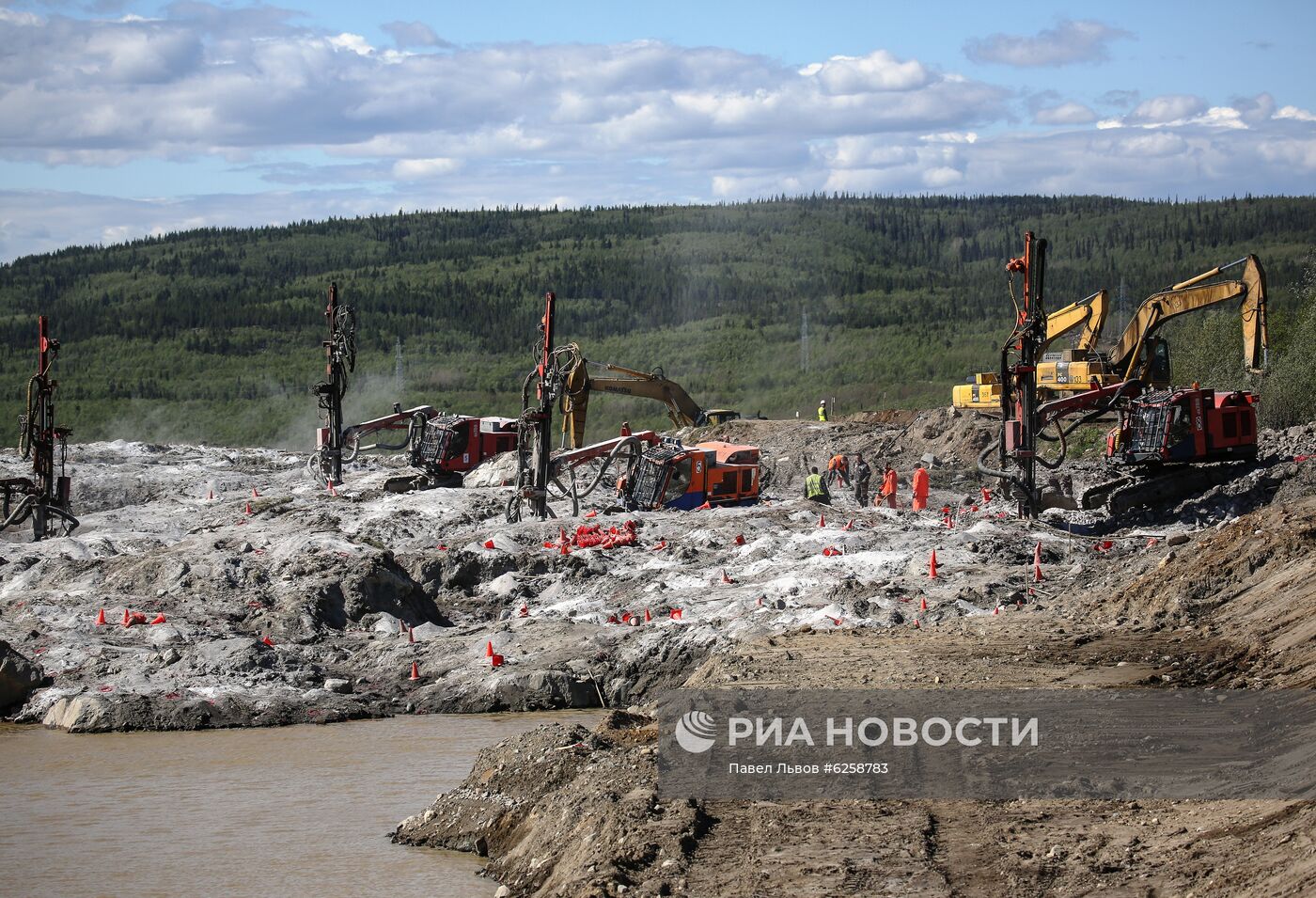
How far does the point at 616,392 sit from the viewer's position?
1617 inches

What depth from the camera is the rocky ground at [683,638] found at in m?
9.52

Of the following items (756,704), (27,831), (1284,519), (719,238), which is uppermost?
(719,238)

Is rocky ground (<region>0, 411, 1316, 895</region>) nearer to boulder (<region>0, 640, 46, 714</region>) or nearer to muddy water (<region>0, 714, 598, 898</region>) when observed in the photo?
boulder (<region>0, 640, 46, 714</region>)

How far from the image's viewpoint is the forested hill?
73062 millimetres

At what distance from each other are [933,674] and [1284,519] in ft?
18.1

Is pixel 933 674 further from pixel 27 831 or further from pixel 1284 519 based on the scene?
pixel 27 831

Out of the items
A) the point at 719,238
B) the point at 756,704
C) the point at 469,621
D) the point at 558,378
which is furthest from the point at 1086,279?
the point at 756,704

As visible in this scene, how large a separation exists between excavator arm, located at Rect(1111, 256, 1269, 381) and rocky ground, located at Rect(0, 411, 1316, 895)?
2.44m

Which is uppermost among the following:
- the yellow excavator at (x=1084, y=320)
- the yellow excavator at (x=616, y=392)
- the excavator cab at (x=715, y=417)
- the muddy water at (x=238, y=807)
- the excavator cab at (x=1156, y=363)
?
the yellow excavator at (x=1084, y=320)

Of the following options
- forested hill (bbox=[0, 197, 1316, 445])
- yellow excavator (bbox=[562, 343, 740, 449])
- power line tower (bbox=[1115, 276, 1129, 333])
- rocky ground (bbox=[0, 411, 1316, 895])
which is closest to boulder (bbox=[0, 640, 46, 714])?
rocky ground (bbox=[0, 411, 1316, 895])

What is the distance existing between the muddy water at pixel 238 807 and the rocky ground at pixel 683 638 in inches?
21.7

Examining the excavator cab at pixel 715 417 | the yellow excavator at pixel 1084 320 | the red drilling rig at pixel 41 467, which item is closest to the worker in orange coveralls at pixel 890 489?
the yellow excavator at pixel 1084 320

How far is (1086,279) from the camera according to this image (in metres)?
93.2

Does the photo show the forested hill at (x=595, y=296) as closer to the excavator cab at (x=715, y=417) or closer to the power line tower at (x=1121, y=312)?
the power line tower at (x=1121, y=312)
